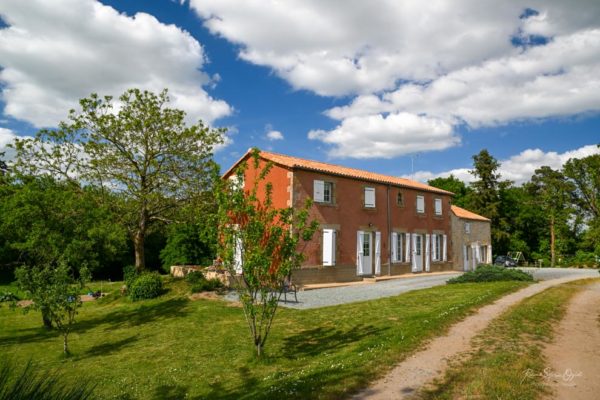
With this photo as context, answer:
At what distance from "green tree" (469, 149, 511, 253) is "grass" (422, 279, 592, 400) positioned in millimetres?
33602

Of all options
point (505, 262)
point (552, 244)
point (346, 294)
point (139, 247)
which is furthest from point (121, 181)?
point (552, 244)

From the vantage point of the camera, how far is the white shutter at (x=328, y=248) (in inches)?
766

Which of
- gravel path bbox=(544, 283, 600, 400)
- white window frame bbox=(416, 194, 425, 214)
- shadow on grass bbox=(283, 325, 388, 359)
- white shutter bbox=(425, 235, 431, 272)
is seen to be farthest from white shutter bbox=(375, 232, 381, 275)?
shadow on grass bbox=(283, 325, 388, 359)

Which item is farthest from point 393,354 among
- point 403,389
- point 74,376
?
point 74,376

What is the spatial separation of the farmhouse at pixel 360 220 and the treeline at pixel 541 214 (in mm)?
17660

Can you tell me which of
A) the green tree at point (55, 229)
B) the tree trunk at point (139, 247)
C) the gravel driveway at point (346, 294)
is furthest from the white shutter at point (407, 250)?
the green tree at point (55, 229)

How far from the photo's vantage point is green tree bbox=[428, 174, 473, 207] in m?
49.4

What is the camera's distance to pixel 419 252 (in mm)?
25203

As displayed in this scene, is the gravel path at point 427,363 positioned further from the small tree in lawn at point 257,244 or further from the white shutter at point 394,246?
the white shutter at point 394,246

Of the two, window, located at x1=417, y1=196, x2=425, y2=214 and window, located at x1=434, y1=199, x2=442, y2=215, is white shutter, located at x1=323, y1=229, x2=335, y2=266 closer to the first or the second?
window, located at x1=417, y1=196, x2=425, y2=214

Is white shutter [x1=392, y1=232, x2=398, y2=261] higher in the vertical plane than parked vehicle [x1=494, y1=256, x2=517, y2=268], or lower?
higher

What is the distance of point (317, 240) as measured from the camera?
19234 mm

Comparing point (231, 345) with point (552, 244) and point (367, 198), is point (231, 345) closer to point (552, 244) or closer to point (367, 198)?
point (367, 198)

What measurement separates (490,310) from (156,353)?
30.7ft
